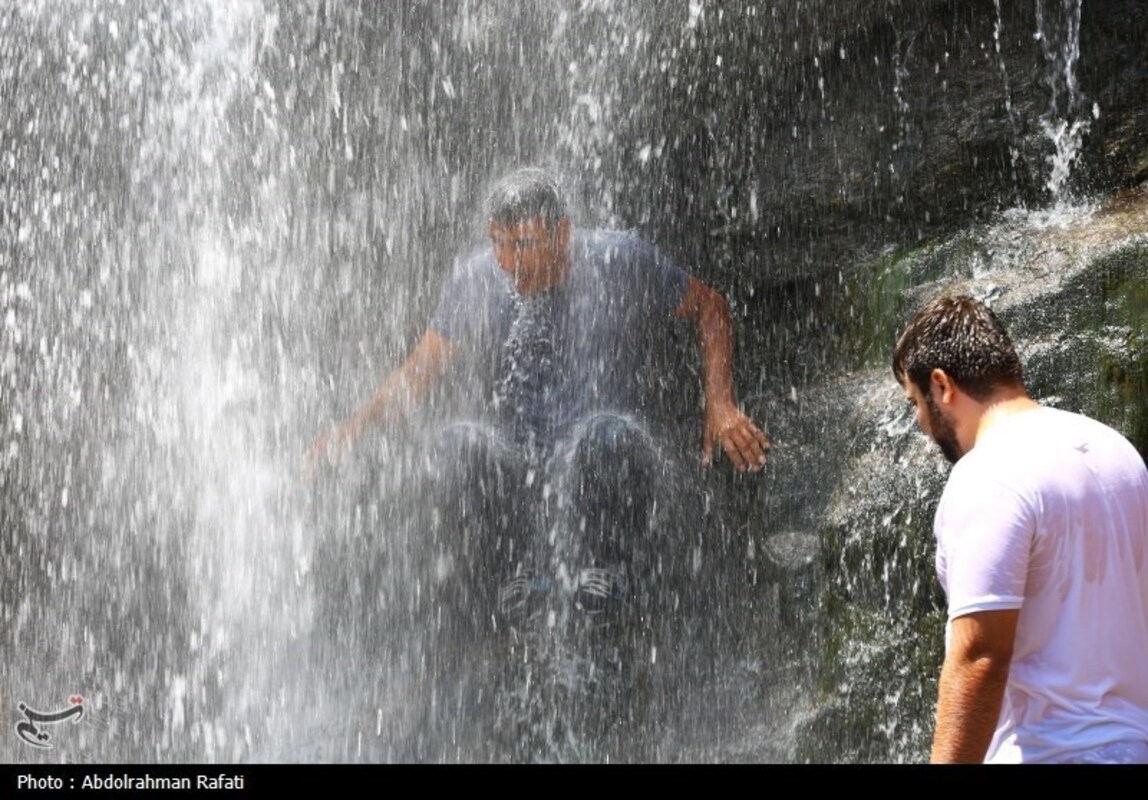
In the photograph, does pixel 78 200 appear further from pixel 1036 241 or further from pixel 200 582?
pixel 1036 241

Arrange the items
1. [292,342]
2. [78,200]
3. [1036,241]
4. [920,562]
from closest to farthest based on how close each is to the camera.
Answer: [920,562]
[1036,241]
[292,342]
[78,200]

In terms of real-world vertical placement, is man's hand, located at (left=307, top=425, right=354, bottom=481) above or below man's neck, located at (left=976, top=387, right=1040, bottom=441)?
above

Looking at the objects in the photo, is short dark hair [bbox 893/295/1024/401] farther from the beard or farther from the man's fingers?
the man's fingers

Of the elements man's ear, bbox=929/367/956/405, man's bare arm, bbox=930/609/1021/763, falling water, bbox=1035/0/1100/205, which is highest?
falling water, bbox=1035/0/1100/205

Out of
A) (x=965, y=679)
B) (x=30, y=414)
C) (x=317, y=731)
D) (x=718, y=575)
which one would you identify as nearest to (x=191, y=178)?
(x=30, y=414)

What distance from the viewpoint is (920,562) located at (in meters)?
4.27

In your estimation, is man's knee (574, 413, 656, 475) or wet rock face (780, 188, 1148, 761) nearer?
wet rock face (780, 188, 1148, 761)

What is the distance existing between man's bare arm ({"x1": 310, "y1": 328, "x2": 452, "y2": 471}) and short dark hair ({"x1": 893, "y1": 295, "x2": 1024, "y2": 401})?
2.89 metres

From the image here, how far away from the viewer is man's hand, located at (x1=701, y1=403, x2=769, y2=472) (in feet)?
16.0

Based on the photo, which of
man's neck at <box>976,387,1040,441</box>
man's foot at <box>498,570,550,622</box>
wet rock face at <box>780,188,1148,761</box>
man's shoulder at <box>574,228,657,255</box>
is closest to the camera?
man's neck at <box>976,387,1040,441</box>

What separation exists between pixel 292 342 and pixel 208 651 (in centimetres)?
157

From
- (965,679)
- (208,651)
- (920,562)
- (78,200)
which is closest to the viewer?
(965,679)
